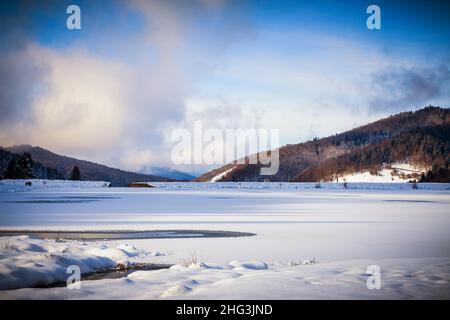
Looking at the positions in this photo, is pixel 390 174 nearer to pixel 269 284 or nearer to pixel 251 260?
pixel 251 260

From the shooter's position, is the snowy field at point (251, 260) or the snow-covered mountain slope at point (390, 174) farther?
the snow-covered mountain slope at point (390, 174)

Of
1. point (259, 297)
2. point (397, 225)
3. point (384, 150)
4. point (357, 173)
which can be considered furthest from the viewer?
point (384, 150)

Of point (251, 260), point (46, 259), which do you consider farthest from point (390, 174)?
point (46, 259)

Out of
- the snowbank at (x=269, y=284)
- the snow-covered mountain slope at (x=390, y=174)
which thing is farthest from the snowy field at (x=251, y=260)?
the snow-covered mountain slope at (x=390, y=174)

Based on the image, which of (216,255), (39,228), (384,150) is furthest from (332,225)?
(384,150)

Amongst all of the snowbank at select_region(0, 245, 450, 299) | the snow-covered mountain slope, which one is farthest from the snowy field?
the snow-covered mountain slope

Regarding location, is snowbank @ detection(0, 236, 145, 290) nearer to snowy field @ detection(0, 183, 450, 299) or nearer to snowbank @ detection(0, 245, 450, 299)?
snowy field @ detection(0, 183, 450, 299)

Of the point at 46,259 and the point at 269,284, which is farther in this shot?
the point at 46,259

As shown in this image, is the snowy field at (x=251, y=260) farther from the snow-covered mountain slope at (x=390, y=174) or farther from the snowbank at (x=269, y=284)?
the snow-covered mountain slope at (x=390, y=174)

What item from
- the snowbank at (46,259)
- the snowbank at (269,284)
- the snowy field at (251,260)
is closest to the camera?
the snowbank at (269,284)
